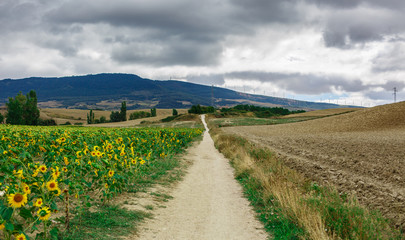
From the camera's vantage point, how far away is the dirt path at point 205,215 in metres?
7.49

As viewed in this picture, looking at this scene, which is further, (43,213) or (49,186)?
(49,186)

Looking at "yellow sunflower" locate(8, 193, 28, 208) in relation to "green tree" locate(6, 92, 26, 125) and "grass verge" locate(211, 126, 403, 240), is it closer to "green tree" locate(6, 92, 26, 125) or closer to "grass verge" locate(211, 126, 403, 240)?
"grass verge" locate(211, 126, 403, 240)

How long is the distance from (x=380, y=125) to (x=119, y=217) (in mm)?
49553

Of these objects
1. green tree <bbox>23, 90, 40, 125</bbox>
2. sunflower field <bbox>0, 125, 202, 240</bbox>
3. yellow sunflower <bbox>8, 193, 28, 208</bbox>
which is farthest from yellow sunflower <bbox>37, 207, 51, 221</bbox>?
green tree <bbox>23, 90, 40, 125</bbox>

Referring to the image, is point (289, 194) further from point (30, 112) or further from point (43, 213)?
point (30, 112)

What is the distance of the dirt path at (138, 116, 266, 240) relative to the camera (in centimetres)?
749

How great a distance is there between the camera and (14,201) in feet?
14.1

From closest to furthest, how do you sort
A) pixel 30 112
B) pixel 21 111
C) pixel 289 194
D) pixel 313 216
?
1. pixel 313 216
2. pixel 289 194
3. pixel 21 111
4. pixel 30 112

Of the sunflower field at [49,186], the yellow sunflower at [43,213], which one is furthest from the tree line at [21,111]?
the yellow sunflower at [43,213]

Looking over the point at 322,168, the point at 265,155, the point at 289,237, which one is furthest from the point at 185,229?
the point at 265,155

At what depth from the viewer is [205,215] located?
29.8 feet

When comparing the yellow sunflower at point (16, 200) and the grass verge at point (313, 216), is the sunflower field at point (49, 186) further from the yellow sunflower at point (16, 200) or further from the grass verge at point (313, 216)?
the grass verge at point (313, 216)

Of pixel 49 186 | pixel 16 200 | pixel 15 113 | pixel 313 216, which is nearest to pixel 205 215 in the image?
pixel 313 216

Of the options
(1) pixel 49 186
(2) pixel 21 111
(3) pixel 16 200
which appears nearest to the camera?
(3) pixel 16 200
